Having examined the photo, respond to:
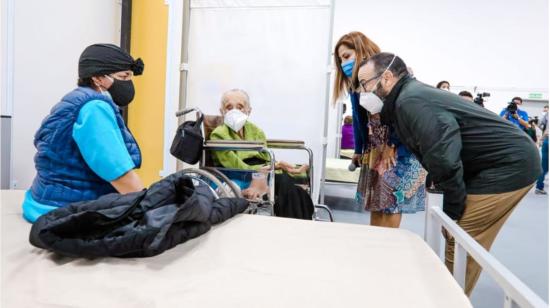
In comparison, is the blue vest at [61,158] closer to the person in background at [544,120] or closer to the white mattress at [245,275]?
the white mattress at [245,275]

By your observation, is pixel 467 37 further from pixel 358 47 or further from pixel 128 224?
pixel 128 224

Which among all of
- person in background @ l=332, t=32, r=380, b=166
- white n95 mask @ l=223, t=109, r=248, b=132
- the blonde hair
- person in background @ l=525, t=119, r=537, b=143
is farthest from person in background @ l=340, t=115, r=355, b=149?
the blonde hair

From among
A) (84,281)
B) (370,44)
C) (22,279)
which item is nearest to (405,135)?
(370,44)

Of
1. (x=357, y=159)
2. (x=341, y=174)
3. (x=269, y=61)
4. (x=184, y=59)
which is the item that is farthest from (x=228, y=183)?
(x=341, y=174)

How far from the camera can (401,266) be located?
93 cm

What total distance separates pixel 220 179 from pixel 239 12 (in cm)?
167

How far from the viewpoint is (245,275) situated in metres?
0.85

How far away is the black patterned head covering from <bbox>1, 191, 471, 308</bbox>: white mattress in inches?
24.5

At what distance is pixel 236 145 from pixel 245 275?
3.36 feet

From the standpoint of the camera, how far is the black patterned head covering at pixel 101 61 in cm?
139

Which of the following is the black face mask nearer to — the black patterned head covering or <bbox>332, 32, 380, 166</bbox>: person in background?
the black patterned head covering

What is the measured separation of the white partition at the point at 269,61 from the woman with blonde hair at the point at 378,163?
3.42ft

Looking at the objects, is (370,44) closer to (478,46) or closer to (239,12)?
(239,12)

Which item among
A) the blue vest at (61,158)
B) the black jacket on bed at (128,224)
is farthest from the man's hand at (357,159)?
the blue vest at (61,158)
